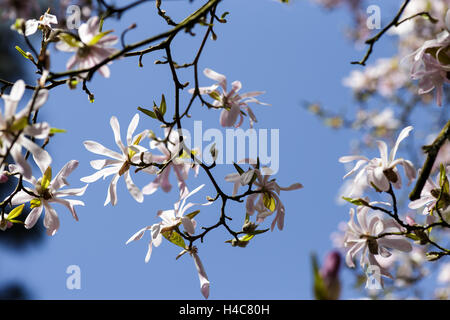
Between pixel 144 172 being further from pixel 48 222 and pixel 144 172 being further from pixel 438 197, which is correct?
pixel 438 197

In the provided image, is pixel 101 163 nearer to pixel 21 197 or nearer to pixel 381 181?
pixel 21 197

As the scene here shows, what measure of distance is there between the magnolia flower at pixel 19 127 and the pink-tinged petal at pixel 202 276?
0.36 metres

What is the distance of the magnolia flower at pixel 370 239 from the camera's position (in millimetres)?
743

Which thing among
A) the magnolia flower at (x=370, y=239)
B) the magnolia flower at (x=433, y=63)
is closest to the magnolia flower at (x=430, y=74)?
the magnolia flower at (x=433, y=63)

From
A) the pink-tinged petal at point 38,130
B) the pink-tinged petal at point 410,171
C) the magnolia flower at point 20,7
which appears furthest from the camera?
the magnolia flower at point 20,7

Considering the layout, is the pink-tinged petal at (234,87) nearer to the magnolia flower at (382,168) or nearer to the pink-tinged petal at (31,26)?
the magnolia flower at (382,168)

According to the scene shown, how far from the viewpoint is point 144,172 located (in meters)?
0.73

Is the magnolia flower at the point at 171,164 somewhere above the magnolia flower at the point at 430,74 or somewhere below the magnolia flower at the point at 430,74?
below

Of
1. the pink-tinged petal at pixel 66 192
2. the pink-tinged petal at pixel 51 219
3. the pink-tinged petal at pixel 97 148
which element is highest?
the pink-tinged petal at pixel 97 148

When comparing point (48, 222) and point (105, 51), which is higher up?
point (105, 51)
